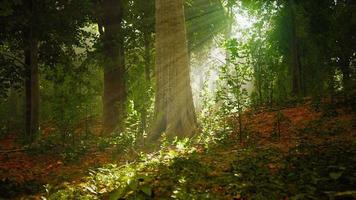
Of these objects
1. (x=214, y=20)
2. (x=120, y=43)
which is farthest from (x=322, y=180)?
(x=214, y=20)

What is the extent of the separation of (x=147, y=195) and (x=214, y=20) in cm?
2054

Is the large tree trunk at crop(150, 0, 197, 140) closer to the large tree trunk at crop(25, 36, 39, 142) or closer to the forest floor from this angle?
the forest floor

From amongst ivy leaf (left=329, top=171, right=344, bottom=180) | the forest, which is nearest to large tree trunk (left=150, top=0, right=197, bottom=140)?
the forest

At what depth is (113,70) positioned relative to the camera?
15680mm

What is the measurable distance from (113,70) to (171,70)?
18.6ft

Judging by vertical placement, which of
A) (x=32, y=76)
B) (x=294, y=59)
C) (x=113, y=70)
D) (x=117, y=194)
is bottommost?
(x=117, y=194)

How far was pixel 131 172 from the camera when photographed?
A: 6.65m

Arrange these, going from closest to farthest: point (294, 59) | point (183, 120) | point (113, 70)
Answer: point (183, 120), point (113, 70), point (294, 59)

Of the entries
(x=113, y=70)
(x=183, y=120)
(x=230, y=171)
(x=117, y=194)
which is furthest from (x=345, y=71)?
(x=117, y=194)

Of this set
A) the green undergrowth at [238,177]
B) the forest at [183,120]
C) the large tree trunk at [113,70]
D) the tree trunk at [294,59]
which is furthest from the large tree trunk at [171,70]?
the tree trunk at [294,59]

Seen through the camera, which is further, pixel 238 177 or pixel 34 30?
pixel 34 30

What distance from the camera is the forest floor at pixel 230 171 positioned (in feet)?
16.7

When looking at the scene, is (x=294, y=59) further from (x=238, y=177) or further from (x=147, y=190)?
(x=147, y=190)

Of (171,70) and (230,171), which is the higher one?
(171,70)
